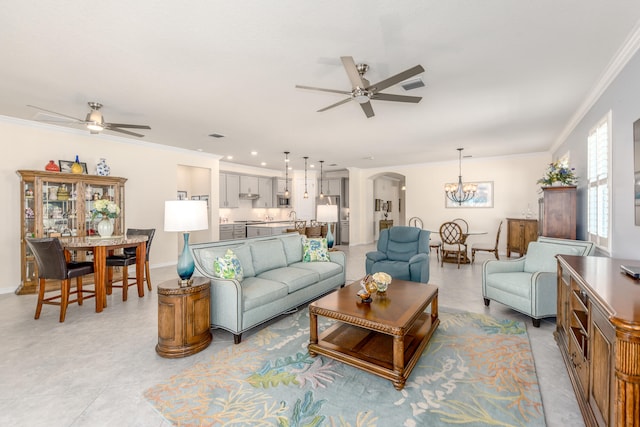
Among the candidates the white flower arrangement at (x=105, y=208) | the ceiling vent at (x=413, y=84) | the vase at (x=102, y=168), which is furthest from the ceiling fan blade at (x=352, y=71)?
the vase at (x=102, y=168)

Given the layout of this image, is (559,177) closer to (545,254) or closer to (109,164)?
(545,254)

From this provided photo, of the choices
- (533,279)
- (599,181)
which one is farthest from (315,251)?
(599,181)

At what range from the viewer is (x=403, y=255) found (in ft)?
14.4

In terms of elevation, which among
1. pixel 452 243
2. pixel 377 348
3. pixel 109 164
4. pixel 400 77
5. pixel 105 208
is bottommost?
pixel 377 348

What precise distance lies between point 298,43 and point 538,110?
3.71m

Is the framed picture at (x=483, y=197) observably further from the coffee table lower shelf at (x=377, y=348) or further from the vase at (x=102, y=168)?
the vase at (x=102, y=168)

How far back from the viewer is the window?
3.12 meters

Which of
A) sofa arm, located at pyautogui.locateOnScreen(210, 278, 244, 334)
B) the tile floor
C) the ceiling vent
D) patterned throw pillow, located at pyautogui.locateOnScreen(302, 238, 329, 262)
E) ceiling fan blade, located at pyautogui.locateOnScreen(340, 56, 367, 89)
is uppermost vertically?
the ceiling vent

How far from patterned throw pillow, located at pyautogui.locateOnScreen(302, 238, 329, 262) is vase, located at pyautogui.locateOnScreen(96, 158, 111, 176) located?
12.3 feet

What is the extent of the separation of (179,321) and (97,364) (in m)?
0.70

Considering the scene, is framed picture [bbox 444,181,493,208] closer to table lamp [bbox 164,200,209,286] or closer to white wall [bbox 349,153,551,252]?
white wall [bbox 349,153,551,252]

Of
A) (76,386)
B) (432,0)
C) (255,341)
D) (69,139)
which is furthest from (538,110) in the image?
(69,139)

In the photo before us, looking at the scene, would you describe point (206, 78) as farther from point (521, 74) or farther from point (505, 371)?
point (505, 371)

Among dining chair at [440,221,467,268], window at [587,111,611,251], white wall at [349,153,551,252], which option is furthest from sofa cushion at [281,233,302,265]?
white wall at [349,153,551,252]
